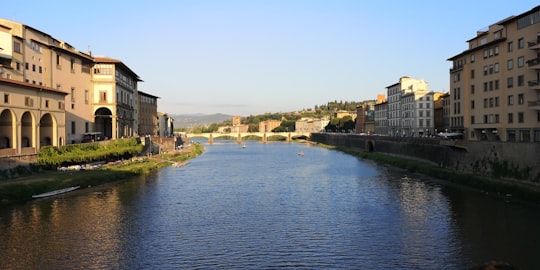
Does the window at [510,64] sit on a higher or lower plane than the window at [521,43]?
lower

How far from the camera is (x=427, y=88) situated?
96688 mm

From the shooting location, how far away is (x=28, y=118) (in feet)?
147

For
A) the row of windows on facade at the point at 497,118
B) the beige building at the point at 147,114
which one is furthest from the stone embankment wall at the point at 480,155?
Answer: the beige building at the point at 147,114

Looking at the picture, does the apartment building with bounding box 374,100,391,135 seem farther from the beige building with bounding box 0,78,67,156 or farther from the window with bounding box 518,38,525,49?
the beige building with bounding box 0,78,67,156

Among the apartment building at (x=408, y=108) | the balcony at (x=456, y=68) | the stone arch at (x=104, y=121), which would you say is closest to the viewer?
the balcony at (x=456, y=68)

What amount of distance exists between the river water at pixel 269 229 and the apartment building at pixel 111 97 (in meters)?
27.0

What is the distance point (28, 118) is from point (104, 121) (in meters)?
27.7

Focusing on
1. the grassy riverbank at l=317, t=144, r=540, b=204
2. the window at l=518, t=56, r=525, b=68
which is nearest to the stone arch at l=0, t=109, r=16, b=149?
the grassy riverbank at l=317, t=144, r=540, b=204

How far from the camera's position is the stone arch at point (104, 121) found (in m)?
69.4

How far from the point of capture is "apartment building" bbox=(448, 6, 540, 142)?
43031 mm

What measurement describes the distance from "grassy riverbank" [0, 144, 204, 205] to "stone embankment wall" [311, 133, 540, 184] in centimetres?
3555

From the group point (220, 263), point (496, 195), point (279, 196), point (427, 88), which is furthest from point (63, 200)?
point (427, 88)

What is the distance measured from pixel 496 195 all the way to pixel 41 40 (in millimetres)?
49678

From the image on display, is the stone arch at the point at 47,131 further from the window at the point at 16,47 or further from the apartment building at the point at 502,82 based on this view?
the apartment building at the point at 502,82
